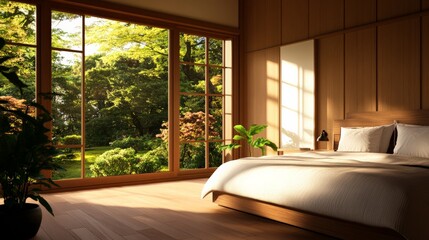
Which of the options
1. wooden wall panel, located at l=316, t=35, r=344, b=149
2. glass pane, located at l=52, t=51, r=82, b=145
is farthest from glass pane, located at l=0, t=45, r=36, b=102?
wooden wall panel, located at l=316, t=35, r=344, b=149

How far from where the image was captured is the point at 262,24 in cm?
614

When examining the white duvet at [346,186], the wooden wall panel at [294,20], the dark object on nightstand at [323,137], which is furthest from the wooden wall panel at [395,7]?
the white duvet at [346,186]

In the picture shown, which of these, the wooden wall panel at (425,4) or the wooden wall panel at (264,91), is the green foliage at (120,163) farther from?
the wooden wall panel at (425,4)

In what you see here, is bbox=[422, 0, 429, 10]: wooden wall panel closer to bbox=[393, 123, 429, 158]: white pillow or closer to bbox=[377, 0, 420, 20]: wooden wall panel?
bbox=[377, 0, 420, 20]: wooden wall panel

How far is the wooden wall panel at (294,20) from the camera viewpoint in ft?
18.0

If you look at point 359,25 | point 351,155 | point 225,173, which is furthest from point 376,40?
point 225,173

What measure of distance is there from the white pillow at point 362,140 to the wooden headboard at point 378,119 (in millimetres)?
190

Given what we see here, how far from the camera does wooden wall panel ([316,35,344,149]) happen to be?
502cm

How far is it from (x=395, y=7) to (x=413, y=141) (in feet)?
5.33

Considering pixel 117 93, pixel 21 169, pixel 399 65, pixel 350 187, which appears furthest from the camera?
pixel 117 93

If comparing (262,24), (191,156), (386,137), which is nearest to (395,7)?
(386,137)

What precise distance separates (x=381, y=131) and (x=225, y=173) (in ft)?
6.06

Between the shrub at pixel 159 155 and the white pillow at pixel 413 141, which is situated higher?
the white pillow at pixel 413 141

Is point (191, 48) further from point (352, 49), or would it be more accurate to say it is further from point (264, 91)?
point (352, 49)
